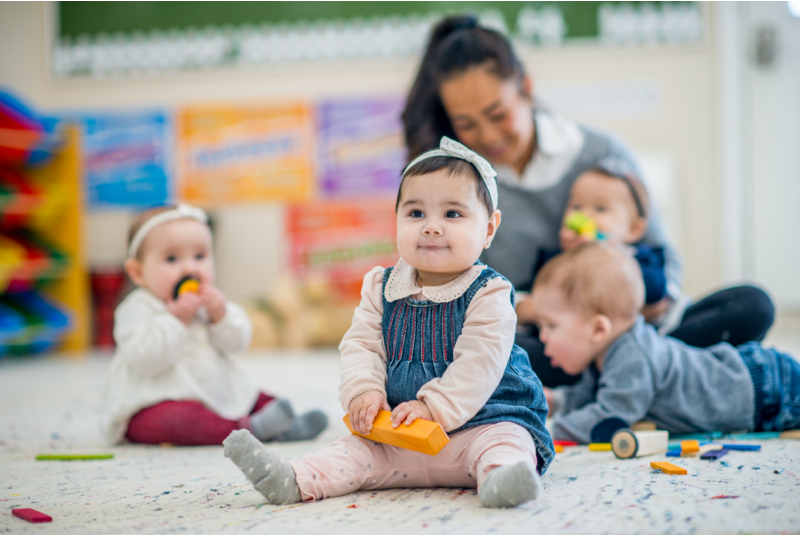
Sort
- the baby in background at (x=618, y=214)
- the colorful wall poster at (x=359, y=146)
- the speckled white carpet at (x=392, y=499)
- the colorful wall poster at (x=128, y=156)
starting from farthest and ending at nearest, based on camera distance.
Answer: the colorful wall poster at (x=128, y=156) → the colorful wall poster at (x=359, y=146) → the baby in background at (x=618, y=214) → the speckled white carpet at (x=392, y=499)

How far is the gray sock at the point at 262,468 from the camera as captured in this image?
728 mm

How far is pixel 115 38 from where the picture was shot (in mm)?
3209

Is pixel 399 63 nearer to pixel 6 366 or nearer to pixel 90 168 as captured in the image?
pixel 90 168

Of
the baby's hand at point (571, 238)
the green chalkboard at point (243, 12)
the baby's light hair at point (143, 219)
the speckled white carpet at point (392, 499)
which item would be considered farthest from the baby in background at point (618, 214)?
the green chalkboard at point (243, 12)

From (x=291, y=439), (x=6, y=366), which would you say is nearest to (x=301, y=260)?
(x=6, y=366)

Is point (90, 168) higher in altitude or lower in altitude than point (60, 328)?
higher

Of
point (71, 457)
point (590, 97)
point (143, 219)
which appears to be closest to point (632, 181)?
point (143, 219)

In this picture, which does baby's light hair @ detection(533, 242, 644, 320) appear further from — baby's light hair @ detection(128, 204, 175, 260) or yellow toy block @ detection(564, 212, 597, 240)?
baby's light hair @ detection(128, 204, 175, 260)

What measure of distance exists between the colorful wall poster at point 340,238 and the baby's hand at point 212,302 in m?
1.82

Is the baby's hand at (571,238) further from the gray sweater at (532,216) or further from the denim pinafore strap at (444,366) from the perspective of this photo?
the denim pinafore strap at (444,366)

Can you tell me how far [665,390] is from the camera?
1095mm

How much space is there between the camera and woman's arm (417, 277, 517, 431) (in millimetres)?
759

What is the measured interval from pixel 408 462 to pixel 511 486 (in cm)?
17

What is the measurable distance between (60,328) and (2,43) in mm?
1400
